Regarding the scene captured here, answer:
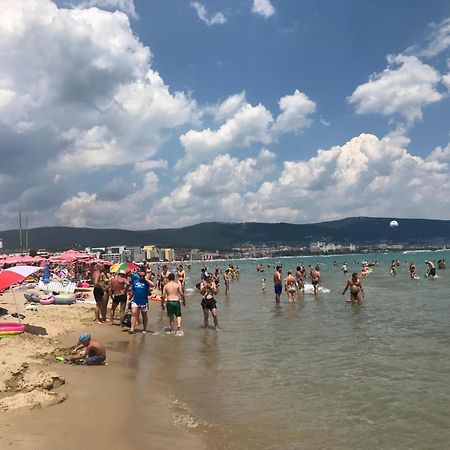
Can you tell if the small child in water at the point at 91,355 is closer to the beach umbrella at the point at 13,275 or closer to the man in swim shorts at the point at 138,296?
the beach umbrella at the point at 13,275

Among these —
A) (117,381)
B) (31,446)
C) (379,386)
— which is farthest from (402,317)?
(31,446)

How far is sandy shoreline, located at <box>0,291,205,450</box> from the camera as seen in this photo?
4148 millimetres

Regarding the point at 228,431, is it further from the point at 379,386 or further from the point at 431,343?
the point at 431,343

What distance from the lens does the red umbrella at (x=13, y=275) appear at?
8.75 meters

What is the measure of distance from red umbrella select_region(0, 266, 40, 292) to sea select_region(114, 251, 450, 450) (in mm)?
2811

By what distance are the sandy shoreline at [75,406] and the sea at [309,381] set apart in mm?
281

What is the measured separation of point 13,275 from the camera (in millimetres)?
8977

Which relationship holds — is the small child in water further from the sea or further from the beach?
A: the sea

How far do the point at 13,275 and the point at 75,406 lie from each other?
4.83 metres

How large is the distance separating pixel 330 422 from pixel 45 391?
349 cm

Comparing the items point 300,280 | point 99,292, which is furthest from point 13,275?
point 300,280

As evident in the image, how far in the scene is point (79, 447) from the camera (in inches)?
155

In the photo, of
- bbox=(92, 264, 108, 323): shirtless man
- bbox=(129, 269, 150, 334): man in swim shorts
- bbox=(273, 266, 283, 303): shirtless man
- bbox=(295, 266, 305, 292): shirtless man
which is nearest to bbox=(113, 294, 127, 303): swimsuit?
bbox=(92, 264, 108, 323): shirtless man

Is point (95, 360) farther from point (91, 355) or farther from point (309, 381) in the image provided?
point (309, 381)
